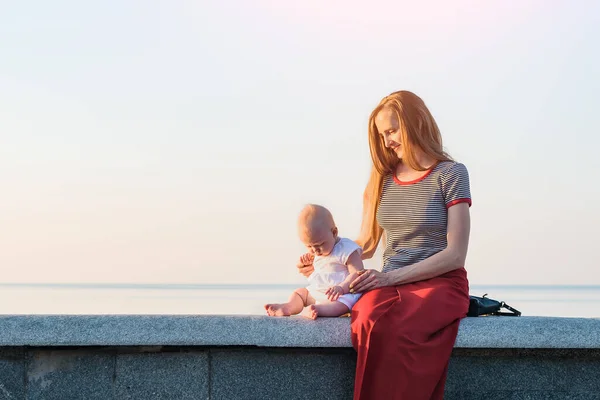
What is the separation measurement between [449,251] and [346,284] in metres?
0.50

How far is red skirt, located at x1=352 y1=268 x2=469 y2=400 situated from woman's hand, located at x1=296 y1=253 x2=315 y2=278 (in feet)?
1.66

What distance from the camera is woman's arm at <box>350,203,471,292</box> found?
3.96 meters

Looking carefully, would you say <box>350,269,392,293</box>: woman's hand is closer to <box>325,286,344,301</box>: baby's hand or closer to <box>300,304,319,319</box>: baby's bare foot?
<box>325,286,344,301</box>: baby's hand

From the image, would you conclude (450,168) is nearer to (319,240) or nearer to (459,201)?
(459,201)

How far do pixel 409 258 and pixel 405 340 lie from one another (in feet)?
1.73

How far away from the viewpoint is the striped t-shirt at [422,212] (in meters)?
4.06

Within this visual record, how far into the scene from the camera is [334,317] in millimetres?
4039

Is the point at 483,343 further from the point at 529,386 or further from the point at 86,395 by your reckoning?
the point at 86,395

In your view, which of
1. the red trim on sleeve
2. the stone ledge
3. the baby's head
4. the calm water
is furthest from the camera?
the calm water

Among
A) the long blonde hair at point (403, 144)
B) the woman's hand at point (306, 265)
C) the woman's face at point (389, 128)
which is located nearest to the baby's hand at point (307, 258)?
the woman's hand at point (306, 265)

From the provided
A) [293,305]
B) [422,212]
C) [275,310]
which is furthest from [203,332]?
[422,212]

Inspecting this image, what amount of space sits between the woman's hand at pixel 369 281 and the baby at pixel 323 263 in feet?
0.19

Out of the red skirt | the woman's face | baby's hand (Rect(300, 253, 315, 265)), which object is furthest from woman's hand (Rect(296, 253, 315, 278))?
the woman's face

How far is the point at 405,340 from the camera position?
12.3 ft
